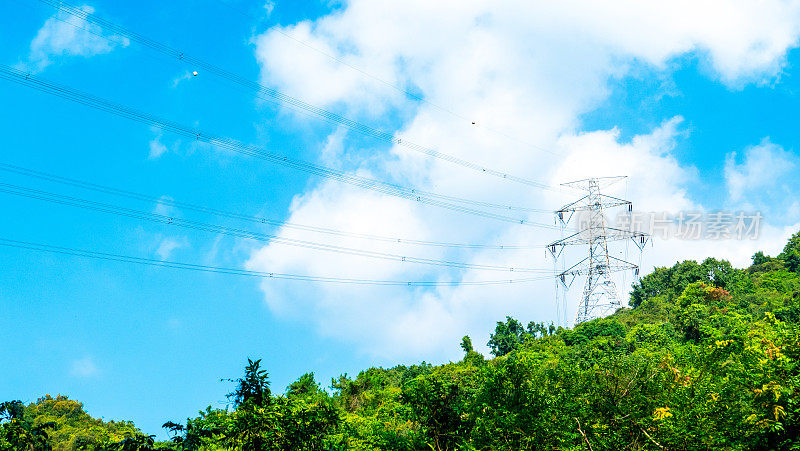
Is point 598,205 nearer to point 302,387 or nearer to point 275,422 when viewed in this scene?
point 302,387

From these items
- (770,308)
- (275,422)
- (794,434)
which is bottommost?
(794,434)

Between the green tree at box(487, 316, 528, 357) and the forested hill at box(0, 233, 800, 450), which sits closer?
the forested hill at box(0, 233, 800, 450)

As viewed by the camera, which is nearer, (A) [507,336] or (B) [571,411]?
(B) [571,411]

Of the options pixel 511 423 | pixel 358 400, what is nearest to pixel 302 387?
pixel 358 400

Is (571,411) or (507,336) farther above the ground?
(507,336)

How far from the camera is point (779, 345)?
25.2 m

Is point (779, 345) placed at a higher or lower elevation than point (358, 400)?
lower

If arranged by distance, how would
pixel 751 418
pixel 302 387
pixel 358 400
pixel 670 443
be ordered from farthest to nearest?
pixel 358 400 < pixel 302 387 < pixel 670 443 < pixel 751 418

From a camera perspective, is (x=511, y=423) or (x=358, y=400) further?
(x=358, y=400)

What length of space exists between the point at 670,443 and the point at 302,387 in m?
22.8

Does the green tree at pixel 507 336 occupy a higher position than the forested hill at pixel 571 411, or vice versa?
the green tree at pixel 507 336

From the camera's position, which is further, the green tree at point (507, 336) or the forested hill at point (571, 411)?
the green tree at point (507, 336)

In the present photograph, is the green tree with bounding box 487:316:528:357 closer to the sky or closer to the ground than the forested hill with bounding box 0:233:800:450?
Answer: closer to the sky

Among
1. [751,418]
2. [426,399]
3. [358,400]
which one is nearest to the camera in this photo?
[751,418]
